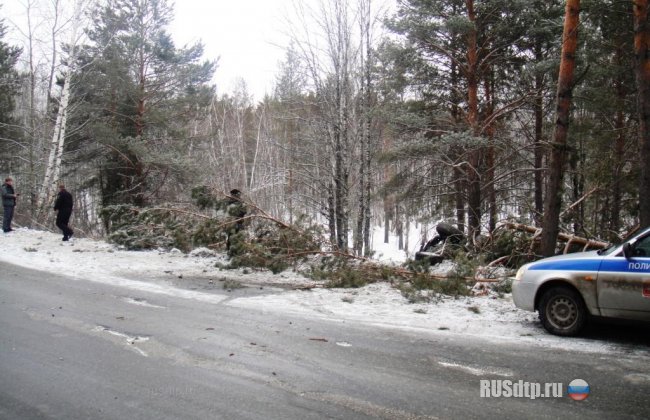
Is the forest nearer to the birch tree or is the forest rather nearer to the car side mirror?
the birch tree

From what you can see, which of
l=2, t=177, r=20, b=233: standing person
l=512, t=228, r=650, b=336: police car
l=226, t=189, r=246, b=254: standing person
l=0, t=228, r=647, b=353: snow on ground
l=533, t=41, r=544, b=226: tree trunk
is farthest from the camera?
l=2, t=177, r=20, b=233: standing person

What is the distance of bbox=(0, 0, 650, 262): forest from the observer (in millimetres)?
10859

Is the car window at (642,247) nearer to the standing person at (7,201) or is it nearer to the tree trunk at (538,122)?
the tree trunk at (538,122)

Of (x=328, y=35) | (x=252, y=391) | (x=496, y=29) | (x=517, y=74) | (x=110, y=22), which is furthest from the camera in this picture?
(x=110, y=22)

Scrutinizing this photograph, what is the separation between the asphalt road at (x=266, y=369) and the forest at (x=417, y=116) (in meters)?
4.89

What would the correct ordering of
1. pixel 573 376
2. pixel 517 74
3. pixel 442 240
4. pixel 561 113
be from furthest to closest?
pixel 517 74 < pixel 442 240 < pixel 561 113 < pixel 573 376

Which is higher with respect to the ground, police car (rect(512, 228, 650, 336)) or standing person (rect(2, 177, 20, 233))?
standing person (rect(2, 177, 20, 233))

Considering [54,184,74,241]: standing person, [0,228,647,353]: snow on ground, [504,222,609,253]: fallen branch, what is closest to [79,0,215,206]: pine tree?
[54,184,74,241]: standing person

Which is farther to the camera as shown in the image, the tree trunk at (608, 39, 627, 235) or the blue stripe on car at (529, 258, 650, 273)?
the tree trunk at (608, 39, 627, 235)

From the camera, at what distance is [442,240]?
12.7 meters

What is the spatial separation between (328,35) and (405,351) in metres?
14.2

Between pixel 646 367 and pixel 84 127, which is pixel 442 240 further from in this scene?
pixel 84 127

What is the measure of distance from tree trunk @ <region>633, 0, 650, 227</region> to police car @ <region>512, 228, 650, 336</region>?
3.93 meters

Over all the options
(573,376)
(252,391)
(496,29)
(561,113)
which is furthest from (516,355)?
(496,29)
